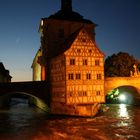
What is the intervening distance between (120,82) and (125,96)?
36.5 ft

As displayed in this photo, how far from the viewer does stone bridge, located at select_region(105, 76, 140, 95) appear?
40.6m

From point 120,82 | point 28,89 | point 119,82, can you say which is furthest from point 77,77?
point 120,82

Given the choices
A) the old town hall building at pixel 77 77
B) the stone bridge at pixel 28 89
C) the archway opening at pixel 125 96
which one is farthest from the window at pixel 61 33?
the archway opening at pixel 125 96

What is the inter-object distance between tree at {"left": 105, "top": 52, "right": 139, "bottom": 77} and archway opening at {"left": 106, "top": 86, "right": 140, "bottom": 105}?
161 inches

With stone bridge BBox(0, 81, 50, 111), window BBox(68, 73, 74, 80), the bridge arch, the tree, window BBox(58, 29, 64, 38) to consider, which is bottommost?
the bridge arch

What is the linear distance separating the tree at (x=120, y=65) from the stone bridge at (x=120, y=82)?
10.9 metres

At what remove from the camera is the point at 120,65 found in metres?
55.0

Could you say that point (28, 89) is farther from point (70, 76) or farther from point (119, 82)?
point (119, 82)

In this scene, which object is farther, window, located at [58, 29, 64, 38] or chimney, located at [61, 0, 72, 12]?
chimney, located at [61, 0, 72, 12]

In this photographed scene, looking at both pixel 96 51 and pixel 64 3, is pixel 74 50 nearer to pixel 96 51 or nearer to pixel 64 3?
pixel 96 51

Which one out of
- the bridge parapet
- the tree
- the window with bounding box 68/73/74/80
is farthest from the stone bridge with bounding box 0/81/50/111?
the tree

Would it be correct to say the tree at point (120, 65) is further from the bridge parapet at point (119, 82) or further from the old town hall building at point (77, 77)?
the old town hall building at point (77, 77)

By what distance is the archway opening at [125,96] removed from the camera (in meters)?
46.0

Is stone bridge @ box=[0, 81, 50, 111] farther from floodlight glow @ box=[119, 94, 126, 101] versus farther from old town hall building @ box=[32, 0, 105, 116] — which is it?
→ floodlight glow @ box=[119, 94, 126, 101]
